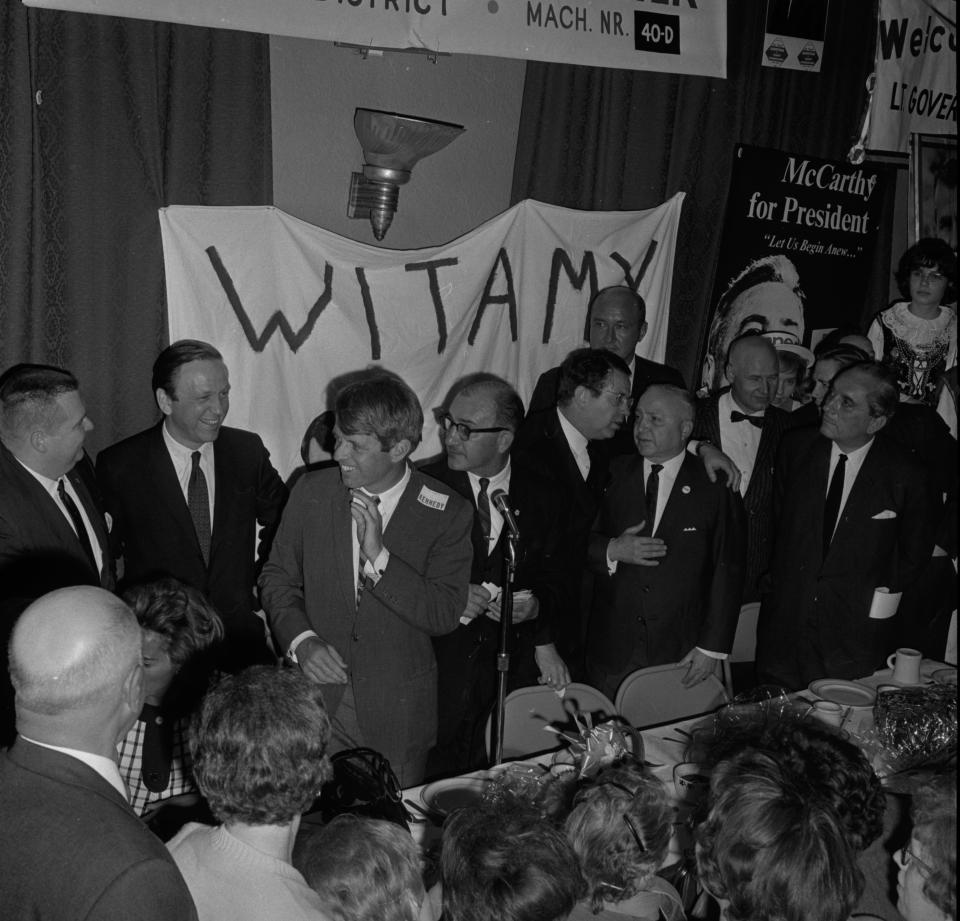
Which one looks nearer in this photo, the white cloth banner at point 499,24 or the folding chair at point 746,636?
the white cloth banner at point 499,24

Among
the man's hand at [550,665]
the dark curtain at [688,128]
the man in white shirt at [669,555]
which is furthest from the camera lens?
the dark curtain at [688,128]

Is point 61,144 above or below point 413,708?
above

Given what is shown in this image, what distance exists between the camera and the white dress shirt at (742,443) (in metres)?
4.72

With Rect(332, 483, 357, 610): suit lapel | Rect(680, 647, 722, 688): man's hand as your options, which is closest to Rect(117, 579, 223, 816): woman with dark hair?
Rect(332, 483, 357, 610): suit lapel

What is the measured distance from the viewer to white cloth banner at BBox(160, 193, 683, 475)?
423 cm

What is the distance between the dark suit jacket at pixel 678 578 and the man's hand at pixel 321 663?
135 centimetres

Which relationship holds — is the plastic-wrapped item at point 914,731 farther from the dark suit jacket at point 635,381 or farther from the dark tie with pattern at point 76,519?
the dark tie with pattern at point 76,519

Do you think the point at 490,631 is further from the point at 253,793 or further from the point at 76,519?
the point at 253,793

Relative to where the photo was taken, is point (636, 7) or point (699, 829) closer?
point (699, 829)

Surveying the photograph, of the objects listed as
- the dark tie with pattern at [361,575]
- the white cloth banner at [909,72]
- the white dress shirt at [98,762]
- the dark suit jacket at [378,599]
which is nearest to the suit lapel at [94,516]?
the dark suit jacket at [378,599]

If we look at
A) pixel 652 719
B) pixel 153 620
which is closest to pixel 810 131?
pixel 652 719

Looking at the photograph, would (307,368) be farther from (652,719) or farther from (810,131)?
(810,131)

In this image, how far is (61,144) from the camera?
3.95 m

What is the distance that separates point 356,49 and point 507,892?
4046 mm
